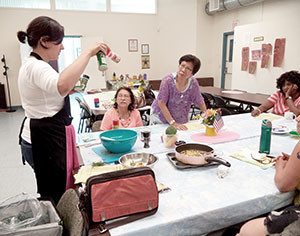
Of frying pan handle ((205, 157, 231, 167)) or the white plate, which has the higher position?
frying pan handle ((205, 157, 231, 167))

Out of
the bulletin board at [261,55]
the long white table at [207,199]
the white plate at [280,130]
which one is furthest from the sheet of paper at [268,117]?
the bulletin board at [261,55]

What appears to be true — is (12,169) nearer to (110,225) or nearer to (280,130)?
(110,225)

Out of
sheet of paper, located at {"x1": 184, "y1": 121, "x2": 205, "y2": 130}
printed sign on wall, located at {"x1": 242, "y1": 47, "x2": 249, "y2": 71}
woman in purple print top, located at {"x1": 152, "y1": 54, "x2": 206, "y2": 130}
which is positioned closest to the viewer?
sheet of paper, located at {"x1": 184, "y1": 121, "x2": 205, "y2": 130}

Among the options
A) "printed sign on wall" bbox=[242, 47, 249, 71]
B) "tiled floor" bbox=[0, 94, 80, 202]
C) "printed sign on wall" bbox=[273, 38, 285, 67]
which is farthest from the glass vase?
"printed sign on wall" bbox=[242, 47, 249, 71]

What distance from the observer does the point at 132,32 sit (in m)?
7.88

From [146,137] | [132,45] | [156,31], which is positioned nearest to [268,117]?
[146,137]

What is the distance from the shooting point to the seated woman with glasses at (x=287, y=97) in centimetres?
263

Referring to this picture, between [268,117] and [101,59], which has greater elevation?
[101,59]

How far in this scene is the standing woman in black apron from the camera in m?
1.28

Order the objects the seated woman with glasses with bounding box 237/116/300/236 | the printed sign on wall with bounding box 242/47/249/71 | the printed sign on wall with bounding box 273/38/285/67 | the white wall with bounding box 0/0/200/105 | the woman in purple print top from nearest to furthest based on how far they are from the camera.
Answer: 1. the seated woman with glasses with bounding box 237/116/300/236
2. the woman in purple print top
3. the printed sign on wall with bounding box 273/38/285/67
4. the printed sign on wall with bounding box 242/47/249/71
5. the white wall with bounding box 0/0/200/105

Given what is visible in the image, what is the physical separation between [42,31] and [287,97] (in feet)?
8.19

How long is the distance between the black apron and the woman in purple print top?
1.11 m

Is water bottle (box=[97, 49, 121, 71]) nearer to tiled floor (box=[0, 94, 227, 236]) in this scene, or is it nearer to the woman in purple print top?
the woman in purple print top

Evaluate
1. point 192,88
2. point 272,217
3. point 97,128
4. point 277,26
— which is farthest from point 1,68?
point 272,217
